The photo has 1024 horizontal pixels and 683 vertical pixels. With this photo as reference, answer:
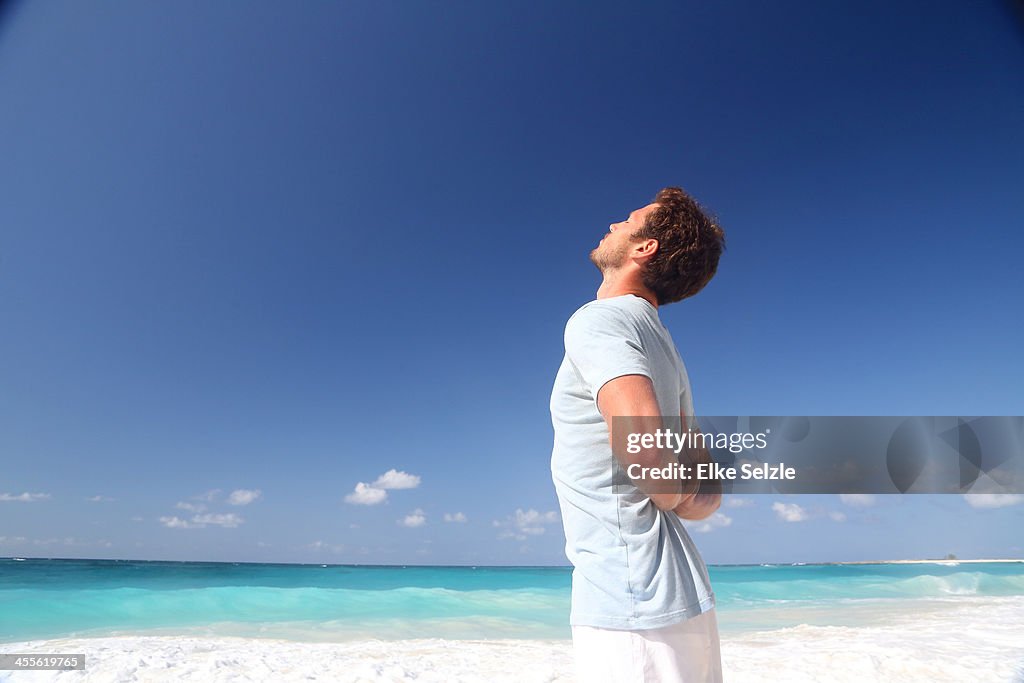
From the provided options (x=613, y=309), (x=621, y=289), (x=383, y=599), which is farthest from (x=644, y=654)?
(x=383, y=599)

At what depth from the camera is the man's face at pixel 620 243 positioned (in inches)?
40.1

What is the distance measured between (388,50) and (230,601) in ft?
27.5

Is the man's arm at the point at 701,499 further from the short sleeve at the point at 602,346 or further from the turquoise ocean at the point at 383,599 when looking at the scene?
the turquoise ocean at the point at 383,599

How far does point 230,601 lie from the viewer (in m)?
9.48

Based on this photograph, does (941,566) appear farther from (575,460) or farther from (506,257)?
(575,460)

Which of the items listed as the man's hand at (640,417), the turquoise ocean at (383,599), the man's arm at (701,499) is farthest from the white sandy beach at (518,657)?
the man's hand at (640,417)

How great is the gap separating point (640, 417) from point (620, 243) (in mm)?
403

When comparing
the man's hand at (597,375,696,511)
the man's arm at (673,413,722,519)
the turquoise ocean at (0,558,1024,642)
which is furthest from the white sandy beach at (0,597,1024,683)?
the man's hand at (597,375,696,511)

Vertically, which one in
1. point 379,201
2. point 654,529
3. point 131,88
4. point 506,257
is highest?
point 131,88

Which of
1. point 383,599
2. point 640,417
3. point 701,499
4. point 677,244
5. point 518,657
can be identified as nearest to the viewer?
point 640,417

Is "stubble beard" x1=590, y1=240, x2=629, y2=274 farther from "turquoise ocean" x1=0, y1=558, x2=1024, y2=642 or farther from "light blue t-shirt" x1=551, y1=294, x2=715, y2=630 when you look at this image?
"turquoise ocean" x1=0, y1=558, x2=1024, y2=642

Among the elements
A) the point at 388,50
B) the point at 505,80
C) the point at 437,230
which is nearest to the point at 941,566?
the point at 437,230

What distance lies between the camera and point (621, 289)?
3.25ft

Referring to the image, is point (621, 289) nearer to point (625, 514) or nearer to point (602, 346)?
point (602, 346)
